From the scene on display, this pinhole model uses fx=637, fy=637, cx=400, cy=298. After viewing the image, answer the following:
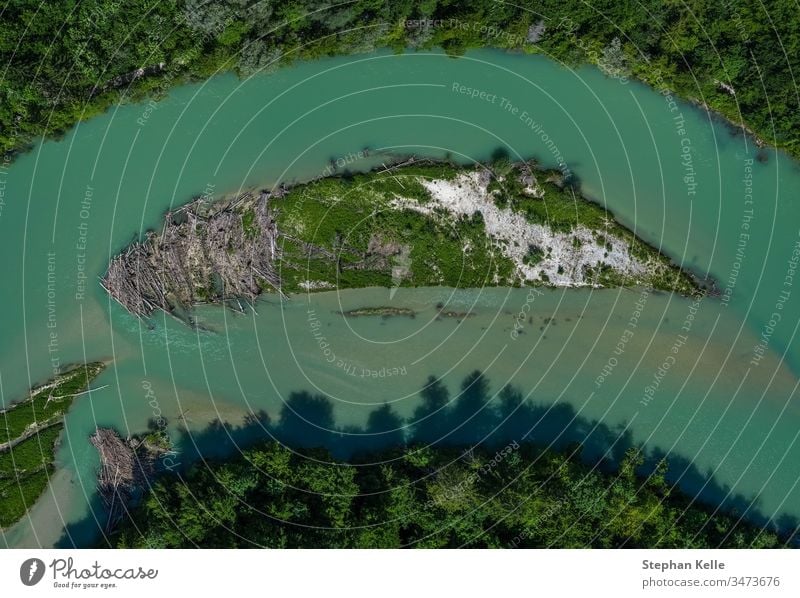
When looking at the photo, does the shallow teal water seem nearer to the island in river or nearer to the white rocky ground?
the island in river

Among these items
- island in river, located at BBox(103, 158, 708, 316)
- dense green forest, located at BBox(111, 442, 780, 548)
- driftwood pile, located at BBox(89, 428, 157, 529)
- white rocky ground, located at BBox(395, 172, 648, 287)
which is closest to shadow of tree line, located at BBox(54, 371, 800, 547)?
driftwood pile, located at BBox(89, 428, 157, 529)

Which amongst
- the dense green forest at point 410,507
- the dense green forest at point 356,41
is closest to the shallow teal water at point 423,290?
the dense green forest at point 356,41

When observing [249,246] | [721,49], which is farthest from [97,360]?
[721,49]

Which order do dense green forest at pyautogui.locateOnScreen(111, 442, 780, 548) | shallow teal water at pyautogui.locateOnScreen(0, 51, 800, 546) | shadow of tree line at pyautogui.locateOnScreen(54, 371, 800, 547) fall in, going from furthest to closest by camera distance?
1. shallow teal water at pyautogui.locateOnScreen(0, 51, 800, 546)
2. shadow of tree line at pyautogui.locateOnScreen(54, 371, 800, 547)
3. dense green forest at pyautogui.locateOnScreen(111, 442, 780, 548)

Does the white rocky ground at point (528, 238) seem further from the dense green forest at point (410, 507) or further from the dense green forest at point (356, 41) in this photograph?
the dense green forest at point (410, 507)

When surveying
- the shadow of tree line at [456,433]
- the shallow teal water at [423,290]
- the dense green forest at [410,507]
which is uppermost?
the shallow teal water at [423,290]

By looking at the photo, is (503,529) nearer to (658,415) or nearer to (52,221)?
(658,415)
